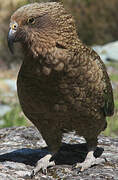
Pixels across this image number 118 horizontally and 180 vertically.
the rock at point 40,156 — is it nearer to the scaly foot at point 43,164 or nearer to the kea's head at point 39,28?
the scaly foot at point 43,164

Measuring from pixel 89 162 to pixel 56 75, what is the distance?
1.30 m

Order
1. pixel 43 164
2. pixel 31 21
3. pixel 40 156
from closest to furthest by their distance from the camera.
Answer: pixel 31 21 → pixel 43 164 → pixel 40 156

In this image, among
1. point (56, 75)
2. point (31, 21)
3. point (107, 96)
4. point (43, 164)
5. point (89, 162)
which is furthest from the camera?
point (107, 96)

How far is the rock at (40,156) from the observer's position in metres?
4.85

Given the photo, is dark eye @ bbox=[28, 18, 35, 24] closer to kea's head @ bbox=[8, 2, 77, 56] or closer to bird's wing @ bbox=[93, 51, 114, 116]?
kea's head @ bbox=[8, 2, 77, 56]

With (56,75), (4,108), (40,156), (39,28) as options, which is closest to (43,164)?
(40,156)

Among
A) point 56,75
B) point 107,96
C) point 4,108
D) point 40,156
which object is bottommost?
point 4,108

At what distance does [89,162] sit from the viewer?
517 centimetres

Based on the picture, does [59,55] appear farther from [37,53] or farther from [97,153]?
[97,153]

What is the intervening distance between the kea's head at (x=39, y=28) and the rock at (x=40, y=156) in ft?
4.78

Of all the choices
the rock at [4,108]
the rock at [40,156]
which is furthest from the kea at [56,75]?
the rock at [4,108]

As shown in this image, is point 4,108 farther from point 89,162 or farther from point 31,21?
point 31,21

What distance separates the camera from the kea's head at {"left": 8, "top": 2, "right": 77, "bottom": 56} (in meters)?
4.34

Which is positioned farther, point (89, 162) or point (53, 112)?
point (89, 162)
